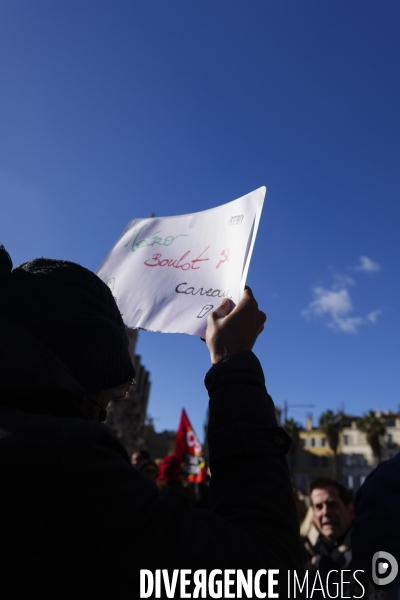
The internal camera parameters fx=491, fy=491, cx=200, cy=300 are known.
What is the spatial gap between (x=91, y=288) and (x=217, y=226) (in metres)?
1.21

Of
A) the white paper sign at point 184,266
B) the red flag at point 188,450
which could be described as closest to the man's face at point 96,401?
the white paper sign at point 184,266

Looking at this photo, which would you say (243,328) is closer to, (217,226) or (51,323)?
(51,323)

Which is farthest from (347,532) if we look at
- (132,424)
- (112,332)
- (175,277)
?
(132,424)

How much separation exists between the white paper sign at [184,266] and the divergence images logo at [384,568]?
109cm

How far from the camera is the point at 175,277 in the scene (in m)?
2.41

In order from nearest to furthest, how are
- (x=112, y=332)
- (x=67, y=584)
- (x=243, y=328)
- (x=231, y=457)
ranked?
(x=67, y=584)
(x=231, y=457)
(x=112, y=332)
(x=243, y=328)

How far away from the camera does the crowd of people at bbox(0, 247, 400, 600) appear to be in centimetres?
86

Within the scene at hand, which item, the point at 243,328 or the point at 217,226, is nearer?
the point at 243,328

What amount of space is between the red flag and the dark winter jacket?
38.2ft

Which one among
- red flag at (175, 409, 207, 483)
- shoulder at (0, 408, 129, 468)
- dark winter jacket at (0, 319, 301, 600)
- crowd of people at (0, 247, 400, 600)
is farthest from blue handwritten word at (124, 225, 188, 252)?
red flag at (175, 409, 207, 483)

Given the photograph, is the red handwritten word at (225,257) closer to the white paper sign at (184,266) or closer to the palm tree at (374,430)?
the white paper sign at (184,266)

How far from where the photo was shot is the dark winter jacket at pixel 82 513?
857 mm

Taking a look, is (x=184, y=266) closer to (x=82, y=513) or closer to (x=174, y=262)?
(x=174, y=262)

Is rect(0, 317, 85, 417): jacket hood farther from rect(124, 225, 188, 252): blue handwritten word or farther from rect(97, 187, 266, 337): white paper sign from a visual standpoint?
rect(124, 225, 188, 252): blue handwritten word
